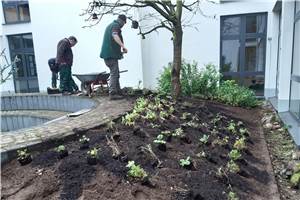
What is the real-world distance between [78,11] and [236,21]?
17.9ft

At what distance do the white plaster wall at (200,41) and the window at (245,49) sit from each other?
8.9 inches

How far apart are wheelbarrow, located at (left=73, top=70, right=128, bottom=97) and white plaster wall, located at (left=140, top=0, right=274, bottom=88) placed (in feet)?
9.61

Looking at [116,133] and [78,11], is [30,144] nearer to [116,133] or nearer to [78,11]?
[116,133]

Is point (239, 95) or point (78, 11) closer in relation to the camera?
point (239, 95)

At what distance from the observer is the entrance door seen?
12359mm

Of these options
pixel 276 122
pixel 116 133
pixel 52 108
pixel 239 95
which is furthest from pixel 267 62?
pixel 116 133

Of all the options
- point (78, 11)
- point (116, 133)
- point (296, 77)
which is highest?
point (78, 11)

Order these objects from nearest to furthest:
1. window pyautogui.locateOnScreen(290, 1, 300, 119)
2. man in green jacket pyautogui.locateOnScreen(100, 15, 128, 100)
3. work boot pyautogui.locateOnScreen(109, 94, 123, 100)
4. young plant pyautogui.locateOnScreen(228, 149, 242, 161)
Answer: young plant pyautogui.locateOnScreen(228, 149, 242, 161), window pyautogui.locateOnScreen(290, 1, 300, 119), man in green jacket pyautogui.locateOnScreen(100, 15, 128, 100), work boot pyautogui.locateOnScreen(109, 94, 123, 100)

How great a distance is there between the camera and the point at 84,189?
8.39ft

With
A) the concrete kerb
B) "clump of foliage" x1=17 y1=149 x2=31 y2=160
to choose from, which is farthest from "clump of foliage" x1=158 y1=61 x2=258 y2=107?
"clump of foliage" x1=17 y1=149 x2=31 y2=160

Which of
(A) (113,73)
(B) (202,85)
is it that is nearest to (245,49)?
(B) (202,85)

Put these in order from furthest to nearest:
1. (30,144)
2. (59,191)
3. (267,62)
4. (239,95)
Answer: (267,62) → (239,95) → (30,144) → (59,191)

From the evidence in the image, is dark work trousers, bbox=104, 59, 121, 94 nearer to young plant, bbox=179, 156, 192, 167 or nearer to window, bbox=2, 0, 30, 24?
young plant, bbox=179, 156, 192, 167

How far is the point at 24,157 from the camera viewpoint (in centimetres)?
309
